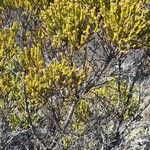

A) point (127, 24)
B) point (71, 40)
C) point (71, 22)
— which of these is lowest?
point (127, 24)

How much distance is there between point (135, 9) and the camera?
7.40 metres

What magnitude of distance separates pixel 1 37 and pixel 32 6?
207 centimetres

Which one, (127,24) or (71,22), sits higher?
(71,22)

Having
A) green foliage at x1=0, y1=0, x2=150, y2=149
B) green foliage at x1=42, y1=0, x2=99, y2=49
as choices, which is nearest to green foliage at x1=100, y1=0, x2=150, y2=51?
green foliage at x1=0, y1=0, x2=150, y2=149

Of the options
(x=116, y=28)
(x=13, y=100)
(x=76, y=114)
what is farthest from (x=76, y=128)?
(x=116, y=28)

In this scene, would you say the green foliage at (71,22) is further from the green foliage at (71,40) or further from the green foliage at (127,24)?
the green foliage at (127,24)

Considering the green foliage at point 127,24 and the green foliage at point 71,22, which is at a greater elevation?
the green foliage at point 71,22

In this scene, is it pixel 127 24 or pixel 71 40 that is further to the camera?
pixel 71 40

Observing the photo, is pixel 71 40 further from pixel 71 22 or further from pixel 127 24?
pixel 127 24

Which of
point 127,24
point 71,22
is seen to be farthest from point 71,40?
point 127,24

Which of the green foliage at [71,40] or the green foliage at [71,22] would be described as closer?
the green foliage at [71,40]

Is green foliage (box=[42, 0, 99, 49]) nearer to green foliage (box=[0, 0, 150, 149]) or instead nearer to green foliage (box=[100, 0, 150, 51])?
green foliage (box=[0, 0, 150, 149])

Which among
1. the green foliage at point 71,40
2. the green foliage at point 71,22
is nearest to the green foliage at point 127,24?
the green foliage at point 71,40

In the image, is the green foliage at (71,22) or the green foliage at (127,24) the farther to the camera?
the green foliage at (71,22)
